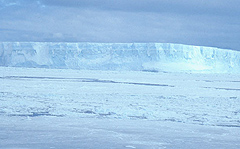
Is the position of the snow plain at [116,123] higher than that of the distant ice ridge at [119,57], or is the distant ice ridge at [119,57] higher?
the distant ice ridge at [119,57]

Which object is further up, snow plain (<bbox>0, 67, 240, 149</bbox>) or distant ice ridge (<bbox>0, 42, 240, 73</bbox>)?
distant ice ridge (<bbox>0, 42, 240, 73</bbox>)

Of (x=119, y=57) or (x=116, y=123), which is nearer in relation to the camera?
(x=116, y=123)

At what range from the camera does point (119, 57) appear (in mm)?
23078

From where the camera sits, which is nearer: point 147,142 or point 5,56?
point 147,142

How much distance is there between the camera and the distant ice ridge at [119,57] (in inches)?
908

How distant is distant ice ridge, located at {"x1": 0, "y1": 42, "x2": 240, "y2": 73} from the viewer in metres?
23.1

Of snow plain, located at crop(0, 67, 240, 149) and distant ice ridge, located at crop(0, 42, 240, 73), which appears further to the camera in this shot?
distant ice ridge, located at crop(0, 42, 240, 73)

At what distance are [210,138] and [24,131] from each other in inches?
80.0

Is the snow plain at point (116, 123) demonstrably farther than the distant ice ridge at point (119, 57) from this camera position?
No

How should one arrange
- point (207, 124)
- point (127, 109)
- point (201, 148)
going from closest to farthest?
1. point (201, 148)
2. point (207, 124)
3. point (127, 109)

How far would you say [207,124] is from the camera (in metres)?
4.80

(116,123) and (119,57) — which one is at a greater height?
(119,57)

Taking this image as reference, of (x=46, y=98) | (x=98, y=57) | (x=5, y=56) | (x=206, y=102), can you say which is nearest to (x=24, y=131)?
(x=46, y=98)

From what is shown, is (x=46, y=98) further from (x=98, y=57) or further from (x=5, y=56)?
(x=5, y=56)
